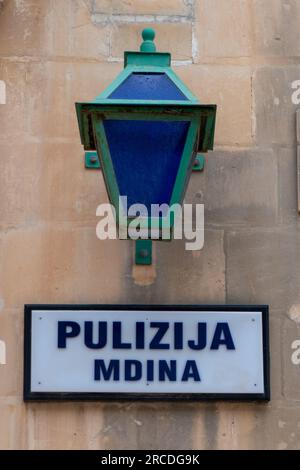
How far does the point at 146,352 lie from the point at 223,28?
1.56 m

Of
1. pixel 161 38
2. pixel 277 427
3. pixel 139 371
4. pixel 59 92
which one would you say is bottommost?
pixel 277 427

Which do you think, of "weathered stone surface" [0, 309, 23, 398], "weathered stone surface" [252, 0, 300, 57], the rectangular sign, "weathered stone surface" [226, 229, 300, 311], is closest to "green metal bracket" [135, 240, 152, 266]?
the rectangular sign

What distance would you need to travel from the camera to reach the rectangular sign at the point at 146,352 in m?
5.03

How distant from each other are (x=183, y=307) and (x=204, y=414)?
1.52 feet

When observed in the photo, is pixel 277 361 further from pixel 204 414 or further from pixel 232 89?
pixel 232 89

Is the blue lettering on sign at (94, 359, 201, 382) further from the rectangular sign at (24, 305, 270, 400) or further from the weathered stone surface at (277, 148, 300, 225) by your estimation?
the weathered stone surface at (277, 148, 300, 225)

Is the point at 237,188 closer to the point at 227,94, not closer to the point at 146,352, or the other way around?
the point at 227,94

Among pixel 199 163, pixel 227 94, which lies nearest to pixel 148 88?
pixel 199 163

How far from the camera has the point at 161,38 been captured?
5445 mm

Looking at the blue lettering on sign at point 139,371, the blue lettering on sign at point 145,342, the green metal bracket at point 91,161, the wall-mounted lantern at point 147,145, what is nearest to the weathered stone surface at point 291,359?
the blue lettering on sign at point 145,342

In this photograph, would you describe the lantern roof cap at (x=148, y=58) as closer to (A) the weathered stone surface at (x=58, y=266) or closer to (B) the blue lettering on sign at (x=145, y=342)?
(A) the weathered stone surface at (x=58, y=266)

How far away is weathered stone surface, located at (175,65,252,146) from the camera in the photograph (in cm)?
537

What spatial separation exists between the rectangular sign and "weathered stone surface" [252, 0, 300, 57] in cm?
122

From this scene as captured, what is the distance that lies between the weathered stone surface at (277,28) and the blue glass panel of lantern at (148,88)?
902 mm
